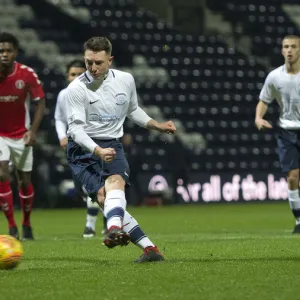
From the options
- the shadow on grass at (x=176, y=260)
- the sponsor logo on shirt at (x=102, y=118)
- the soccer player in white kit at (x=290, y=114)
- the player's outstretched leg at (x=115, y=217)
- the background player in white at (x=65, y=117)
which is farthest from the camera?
the background player in white at (x=65, y=117)

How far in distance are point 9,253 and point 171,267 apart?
100 cm

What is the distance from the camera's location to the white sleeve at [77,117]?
6477mm

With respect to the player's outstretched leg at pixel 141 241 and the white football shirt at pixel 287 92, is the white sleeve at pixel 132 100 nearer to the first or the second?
the player's outstretched leg at pixel 141 241

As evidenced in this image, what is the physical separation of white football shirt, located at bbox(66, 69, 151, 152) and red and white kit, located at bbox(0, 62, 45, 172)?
333 centimetres

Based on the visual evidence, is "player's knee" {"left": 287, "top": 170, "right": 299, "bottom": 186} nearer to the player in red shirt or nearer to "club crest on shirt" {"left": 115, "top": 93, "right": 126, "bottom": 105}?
the player in red shirt

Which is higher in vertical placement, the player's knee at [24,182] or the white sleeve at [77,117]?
the white sleeve at [77,117]

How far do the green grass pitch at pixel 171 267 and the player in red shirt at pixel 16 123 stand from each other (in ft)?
1.71

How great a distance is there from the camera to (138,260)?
6660 mm

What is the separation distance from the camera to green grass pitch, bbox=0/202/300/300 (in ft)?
16.2

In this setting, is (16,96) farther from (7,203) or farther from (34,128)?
(7,203)

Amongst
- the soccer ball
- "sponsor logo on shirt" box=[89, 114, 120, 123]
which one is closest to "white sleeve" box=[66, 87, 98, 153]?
"sponsor logo on shirt" box=[89, 114, 120, 123]

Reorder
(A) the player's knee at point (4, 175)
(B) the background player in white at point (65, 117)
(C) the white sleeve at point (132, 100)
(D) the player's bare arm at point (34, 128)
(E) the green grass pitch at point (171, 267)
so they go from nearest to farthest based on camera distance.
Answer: (E) the green grass pitch at point (171, 267) < (C) the white sleeve at point (132, 100) < (A) the player's knee at point (4, 175) < (D) the player's bare arm at point (34, 128) < (B) the background player in white at point (65, 117)

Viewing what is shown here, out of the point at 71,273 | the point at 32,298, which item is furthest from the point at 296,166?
the point at 32,298

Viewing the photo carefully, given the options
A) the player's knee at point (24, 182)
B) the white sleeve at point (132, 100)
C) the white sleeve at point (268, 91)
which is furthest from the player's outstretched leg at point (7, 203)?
the white sleeve at point (132, 100)
